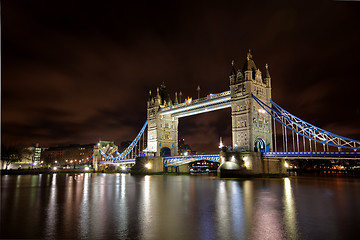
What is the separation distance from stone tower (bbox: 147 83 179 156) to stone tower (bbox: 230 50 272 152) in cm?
1975

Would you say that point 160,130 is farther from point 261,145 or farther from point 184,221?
point 184,221

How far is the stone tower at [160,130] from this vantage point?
54656mm

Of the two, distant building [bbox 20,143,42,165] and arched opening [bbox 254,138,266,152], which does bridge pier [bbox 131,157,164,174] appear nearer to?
arched opening [bbox 254,138,266,152]

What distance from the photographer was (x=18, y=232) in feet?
26.2

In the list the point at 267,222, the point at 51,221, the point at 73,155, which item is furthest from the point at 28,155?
the point at 267,222

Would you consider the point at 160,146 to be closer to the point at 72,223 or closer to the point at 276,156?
the point at 276,156

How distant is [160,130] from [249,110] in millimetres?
22413

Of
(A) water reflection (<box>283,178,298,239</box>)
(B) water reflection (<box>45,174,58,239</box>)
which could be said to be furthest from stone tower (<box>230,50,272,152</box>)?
(B) water reflection (<box>45,174,58,239</box>)

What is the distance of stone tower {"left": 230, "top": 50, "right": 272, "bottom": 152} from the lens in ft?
120

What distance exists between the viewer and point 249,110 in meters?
36.8

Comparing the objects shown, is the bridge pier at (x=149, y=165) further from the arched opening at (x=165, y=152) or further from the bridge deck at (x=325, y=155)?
the bridge deck at (x=325, y=155)

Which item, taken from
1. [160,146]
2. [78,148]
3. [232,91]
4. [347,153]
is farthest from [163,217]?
[78,148]

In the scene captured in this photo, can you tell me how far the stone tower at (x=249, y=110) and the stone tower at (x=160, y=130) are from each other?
19.7m

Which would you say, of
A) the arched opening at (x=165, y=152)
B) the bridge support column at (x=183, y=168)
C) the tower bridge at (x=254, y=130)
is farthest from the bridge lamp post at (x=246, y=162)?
the bridge support column at (x=183, y=168)
